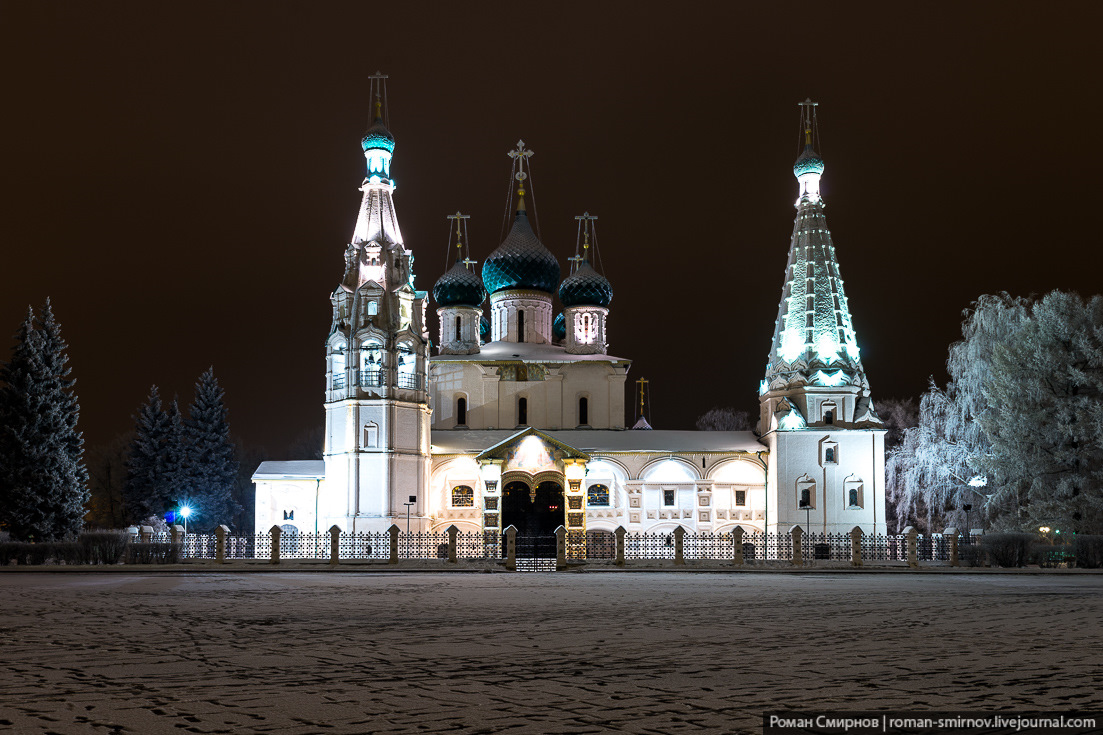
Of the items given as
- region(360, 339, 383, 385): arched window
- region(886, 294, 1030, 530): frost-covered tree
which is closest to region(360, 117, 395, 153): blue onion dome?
region(360, 339, 383, 385): arched window

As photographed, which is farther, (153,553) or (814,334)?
(814,334)

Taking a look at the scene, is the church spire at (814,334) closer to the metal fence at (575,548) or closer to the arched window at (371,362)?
the metal fence at (575,548)

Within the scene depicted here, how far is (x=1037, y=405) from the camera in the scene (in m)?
34.7

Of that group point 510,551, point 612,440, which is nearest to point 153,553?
point 510,551

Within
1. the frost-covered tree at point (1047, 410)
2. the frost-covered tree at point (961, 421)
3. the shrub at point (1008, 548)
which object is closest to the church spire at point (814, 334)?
the frost-covered tree at point (961, 421)

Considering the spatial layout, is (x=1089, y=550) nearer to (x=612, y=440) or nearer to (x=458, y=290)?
(x=612, y=440)

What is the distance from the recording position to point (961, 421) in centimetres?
3778

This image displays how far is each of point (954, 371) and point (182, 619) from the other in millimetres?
31352

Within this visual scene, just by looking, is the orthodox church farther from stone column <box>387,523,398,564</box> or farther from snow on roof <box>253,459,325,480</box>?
stone column <box>387,523,398,564</box>

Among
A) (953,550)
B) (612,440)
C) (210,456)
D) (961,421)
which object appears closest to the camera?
(953,550)

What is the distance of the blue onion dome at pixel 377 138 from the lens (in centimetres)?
4109

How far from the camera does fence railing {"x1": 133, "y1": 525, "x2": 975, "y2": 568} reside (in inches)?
1183

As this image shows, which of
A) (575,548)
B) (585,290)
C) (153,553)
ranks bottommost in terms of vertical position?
(575,548)

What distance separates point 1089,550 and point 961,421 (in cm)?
922
